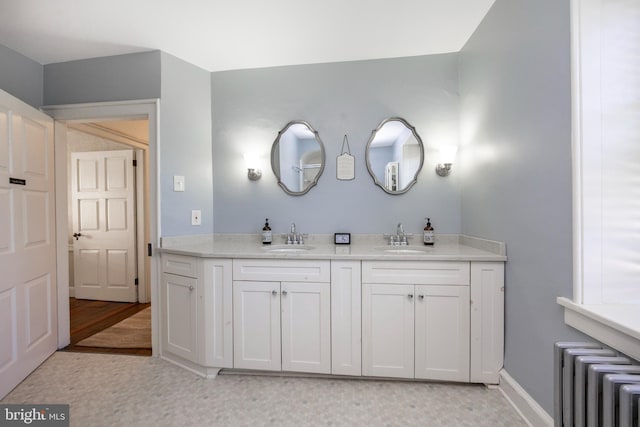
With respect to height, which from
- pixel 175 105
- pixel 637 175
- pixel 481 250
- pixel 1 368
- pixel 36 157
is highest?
pixel 175 105

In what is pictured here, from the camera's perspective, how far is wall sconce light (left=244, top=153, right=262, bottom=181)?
236cm

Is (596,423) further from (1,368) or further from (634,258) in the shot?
(1,368)

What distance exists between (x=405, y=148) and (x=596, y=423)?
6.08 feet

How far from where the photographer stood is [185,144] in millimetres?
2238

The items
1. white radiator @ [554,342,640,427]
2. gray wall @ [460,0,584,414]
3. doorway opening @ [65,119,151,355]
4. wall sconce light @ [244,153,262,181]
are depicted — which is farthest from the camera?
doorway opening @ [65,119,151,355]

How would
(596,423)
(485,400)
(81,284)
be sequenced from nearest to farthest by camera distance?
(596,423) → (485,400) → (81,284)

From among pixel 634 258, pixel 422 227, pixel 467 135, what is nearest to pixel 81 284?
pixel 422 227

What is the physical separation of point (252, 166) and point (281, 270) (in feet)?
3.48

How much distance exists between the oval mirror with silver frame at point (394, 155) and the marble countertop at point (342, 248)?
47 cm

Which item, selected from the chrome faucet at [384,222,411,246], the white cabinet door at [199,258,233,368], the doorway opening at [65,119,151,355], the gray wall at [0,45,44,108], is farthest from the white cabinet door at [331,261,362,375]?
the gray wall at [0,45,44,108]

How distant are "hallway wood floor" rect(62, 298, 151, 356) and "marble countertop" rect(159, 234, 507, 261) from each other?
1004 mm

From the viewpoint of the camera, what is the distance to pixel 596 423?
2.74 ft

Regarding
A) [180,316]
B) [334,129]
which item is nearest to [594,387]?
[334,129]

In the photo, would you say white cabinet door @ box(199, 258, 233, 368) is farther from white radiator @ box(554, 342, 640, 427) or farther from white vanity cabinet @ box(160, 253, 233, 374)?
white radiator @ box(554, 342, 640, 427)
